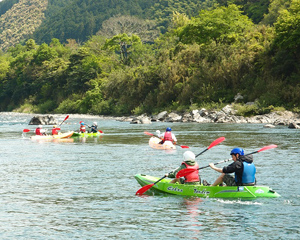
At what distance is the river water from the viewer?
11.2 m

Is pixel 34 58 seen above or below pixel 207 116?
above

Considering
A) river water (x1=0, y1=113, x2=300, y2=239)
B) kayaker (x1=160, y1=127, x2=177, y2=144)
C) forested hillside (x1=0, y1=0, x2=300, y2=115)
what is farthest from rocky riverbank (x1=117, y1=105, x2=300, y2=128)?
river water (x1=0, y1=113, x2=300, y2=239)

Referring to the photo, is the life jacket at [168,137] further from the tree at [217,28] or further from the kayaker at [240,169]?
the tree at [217,28]

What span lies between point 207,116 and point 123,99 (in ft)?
79.9

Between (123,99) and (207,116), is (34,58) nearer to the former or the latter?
(123,99)

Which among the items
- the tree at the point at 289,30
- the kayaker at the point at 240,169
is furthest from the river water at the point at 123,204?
the tree at the point at 289,30

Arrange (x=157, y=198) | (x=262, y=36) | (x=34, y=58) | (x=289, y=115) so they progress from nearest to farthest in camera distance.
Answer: (x=157, y=198)
(x=289, y=115)
(x=262, y=36)
(x=34, y=58)

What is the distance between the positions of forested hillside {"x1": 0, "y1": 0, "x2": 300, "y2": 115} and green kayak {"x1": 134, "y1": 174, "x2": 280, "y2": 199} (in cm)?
3538

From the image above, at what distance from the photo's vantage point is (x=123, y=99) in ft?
244

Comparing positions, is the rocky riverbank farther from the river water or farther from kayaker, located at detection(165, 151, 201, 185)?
kayaker, located at detection(165, 151, 201, 185)

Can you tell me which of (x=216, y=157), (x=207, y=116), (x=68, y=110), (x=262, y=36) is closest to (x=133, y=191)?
(x=216, y=157)

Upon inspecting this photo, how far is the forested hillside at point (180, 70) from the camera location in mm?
53250

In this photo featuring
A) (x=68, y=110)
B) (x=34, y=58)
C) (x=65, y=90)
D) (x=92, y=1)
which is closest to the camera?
(x=68, y=110)

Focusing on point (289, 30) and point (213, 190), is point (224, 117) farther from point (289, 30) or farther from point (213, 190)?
point (213, 190)
